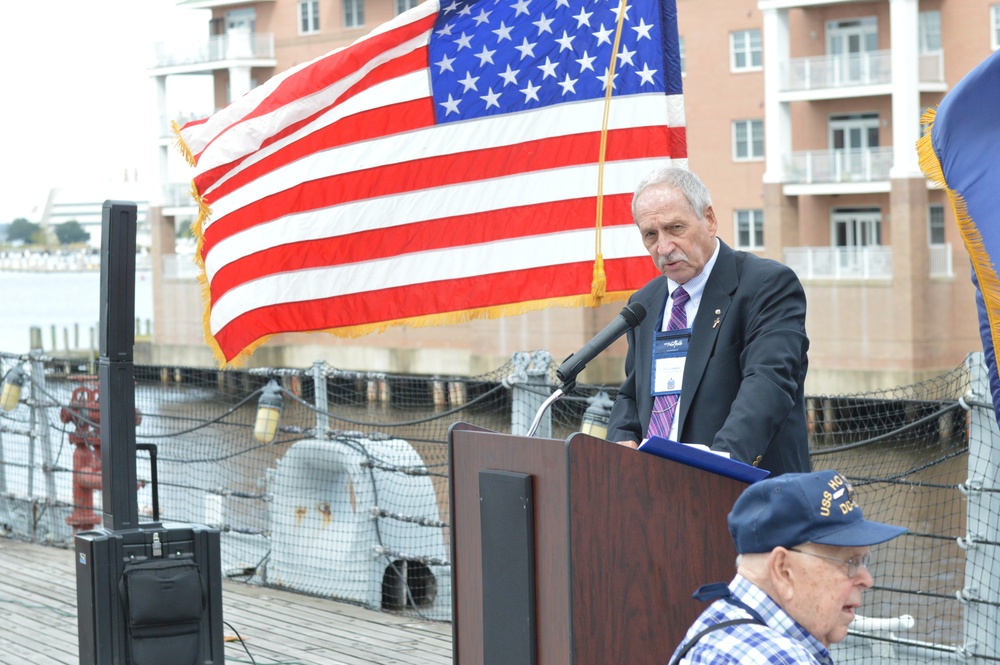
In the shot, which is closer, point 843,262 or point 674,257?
point 674,257

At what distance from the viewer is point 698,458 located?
3.01m

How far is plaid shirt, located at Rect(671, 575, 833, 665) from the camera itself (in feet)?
7.55

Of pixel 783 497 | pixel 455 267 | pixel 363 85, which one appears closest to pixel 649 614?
pixel 783 497

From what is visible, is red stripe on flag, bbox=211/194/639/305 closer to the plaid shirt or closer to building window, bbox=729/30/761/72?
the plaid shirt

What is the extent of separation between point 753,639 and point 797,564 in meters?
0.17

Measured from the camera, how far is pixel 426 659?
6262 mm

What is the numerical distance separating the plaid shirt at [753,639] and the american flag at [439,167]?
351 centimetres

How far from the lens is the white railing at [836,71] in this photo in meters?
35.8

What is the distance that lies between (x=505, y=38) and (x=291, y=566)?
3566 mm

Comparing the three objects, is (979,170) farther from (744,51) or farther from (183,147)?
(744,51)

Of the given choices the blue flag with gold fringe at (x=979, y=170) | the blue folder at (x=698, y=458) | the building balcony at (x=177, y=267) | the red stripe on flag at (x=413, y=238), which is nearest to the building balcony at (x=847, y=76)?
the building balcony at (x=177, y=267)

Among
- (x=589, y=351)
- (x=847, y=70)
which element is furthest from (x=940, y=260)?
(x=589, y=351)

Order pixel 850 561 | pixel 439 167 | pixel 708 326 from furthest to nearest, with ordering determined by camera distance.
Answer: pixel 439 167 → pixel 708 326 → pixel 850 561

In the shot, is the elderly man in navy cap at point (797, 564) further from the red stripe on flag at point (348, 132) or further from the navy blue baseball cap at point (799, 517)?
the red stripe on flag at point (348, 132)
